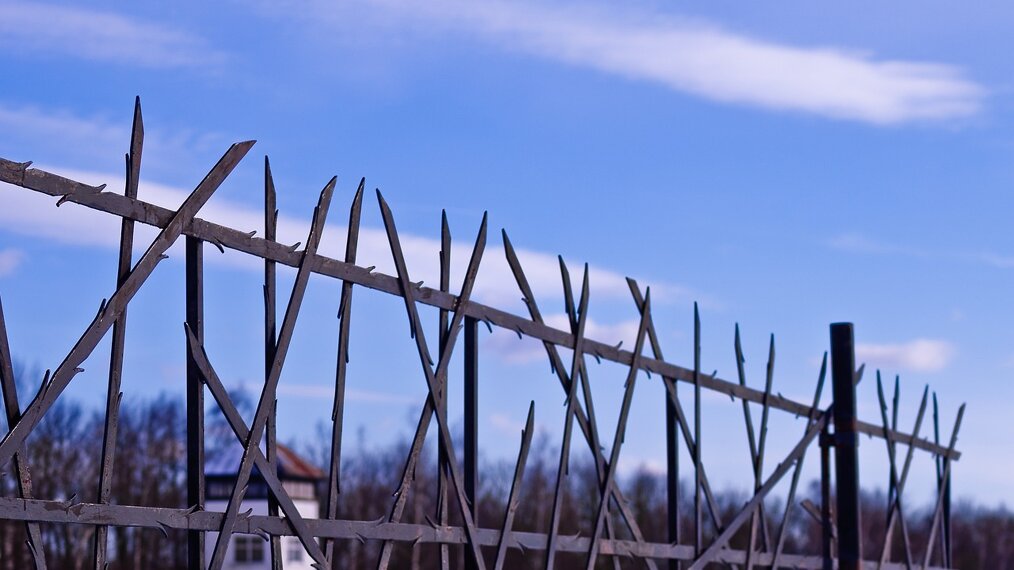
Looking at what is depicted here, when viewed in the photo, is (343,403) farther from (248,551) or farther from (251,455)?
(248,551)

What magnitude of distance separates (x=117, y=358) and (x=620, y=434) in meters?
3.57

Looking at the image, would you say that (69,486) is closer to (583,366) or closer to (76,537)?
(76,537)

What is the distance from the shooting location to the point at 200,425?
17.0 ft

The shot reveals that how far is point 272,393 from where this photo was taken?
5.48m

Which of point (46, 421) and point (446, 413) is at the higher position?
point (46, 421)

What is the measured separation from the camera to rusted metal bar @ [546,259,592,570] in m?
7.07

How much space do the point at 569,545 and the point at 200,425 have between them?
2802mm

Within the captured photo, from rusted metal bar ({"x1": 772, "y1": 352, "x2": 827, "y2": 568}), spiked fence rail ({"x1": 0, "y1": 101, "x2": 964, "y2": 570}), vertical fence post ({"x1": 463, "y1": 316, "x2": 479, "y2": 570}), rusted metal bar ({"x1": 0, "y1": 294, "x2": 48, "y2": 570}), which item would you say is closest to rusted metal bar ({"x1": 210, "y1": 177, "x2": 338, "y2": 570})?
spiked fence rail ({"x1": 0, "y1": 101, "x2": 964, "y2": 570})

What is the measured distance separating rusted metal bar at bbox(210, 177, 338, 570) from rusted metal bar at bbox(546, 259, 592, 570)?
1.65 m

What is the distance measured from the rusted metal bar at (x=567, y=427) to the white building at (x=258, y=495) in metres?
52.1

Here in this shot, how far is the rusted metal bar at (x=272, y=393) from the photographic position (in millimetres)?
5270

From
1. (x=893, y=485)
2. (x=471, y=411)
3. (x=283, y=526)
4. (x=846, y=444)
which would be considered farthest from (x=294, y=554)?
(x=283, y=526)

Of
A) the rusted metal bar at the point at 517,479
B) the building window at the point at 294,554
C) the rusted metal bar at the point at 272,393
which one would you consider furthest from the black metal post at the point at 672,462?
the building window at the point at 294,554

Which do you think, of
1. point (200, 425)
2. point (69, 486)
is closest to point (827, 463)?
point (200, 425)
